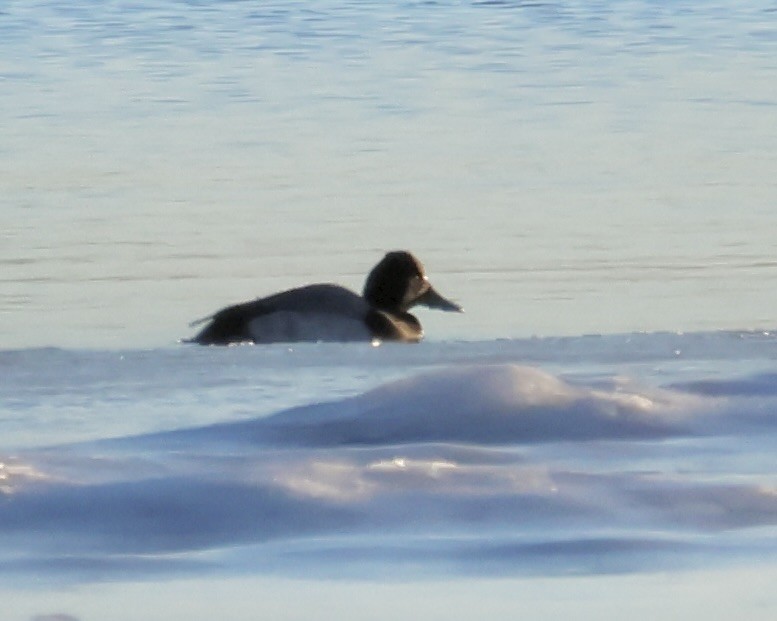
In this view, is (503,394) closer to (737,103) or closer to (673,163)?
(673,163)

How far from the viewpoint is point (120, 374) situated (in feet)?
23.8

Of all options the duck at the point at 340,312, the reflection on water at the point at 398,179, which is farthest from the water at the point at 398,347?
the duck at the point at 340,312

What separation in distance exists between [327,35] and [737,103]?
8.56 meters

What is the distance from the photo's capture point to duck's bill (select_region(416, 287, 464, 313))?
942cm

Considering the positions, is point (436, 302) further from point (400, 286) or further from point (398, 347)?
point (398, 347)

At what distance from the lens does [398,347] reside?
8.02 metres

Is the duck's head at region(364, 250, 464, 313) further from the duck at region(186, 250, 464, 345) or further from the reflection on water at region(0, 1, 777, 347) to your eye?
the reflection on water at region(0, 1, 777, 347)

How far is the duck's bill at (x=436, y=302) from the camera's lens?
9422 mm

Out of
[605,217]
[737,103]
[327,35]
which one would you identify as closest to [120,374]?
[605,217]

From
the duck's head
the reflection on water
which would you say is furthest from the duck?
the reflection on water

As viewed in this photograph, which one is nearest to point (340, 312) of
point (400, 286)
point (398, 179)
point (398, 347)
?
point (400, 286)

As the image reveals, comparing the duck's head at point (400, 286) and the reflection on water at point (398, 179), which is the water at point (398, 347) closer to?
the reflection on water at point (398, 179)

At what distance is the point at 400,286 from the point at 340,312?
50cm

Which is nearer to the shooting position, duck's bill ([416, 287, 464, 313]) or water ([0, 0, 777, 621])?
water ([0, 0, 777, 621])
